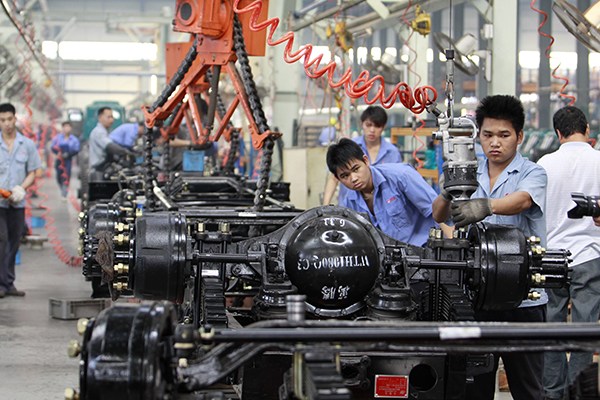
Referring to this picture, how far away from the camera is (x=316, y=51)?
17.5 m

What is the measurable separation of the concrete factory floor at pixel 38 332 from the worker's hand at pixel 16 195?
3.16 ft

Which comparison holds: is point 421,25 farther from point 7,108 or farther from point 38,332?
point 38,332

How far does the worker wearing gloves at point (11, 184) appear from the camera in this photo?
10.3m

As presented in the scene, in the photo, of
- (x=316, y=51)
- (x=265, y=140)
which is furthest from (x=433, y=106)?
(x=316, y=51)

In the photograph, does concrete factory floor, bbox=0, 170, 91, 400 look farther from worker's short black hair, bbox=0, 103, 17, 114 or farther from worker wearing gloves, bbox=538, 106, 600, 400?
worker wearing gloves, bbox=538, 106, 600, 400

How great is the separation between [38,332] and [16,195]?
2.02 m

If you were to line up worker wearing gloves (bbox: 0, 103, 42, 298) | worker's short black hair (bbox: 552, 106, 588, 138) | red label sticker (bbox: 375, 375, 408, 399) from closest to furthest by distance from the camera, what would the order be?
red label sticker (bbox: 375, 375, 408, 399) < worker's short black hair (bbox: 552, 106, 588, 138) < worker wearing gloves (bbox: 0, 103, 42, 298)

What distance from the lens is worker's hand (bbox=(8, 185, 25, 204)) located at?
10.2 meters

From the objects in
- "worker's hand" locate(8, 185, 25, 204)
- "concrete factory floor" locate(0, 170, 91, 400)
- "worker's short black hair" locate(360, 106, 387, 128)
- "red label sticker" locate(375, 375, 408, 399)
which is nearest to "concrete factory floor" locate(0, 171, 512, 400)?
"concrete factory floor" locate(0, 170, 91, 400)

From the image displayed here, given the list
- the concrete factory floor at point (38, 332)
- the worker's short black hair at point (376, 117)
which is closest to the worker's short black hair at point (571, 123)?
the worker's short black hair at point (376, 117)

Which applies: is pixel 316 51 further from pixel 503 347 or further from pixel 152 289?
pixel 503 347

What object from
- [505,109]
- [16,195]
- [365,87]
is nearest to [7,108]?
[16,195]

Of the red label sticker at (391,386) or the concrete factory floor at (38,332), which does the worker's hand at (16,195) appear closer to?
the concrete factory floor at (38,332)

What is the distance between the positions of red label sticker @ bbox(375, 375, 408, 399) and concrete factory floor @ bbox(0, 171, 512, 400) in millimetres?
2236
